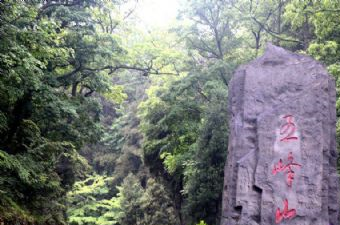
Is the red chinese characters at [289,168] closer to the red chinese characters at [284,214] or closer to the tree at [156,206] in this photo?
the red chinese characters at [284,214]

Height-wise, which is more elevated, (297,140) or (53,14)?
(53,14)

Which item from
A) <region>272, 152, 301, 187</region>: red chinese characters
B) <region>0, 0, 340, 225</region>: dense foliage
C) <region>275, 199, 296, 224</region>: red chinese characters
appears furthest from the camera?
<region>0, 0, 340, 225</region>: dense foliage

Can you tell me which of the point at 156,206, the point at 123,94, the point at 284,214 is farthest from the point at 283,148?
the point at 156,206

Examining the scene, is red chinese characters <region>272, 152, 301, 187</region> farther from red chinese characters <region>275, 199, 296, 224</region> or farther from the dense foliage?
the dense foliage

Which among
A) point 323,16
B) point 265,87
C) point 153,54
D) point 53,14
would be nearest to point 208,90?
point 153,54

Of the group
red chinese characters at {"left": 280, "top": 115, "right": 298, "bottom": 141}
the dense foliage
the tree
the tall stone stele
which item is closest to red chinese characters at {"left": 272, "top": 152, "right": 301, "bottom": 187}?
the tall stone stele

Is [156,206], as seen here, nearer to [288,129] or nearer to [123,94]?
[123,94]

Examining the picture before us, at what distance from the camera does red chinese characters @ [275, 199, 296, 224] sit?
4.75 m

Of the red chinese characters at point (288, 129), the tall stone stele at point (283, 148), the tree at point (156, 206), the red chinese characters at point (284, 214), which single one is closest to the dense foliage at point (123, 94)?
the tree at point (156, 206)

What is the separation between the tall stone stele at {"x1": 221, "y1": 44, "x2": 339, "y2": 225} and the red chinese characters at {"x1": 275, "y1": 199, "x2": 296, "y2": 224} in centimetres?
1

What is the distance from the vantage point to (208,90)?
1145 cm

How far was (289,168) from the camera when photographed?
193 inches

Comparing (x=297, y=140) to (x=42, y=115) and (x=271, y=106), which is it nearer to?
(x=271, y=106)

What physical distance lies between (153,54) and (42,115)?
4596mm
